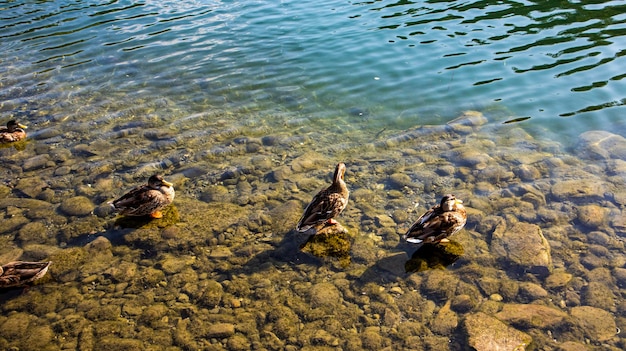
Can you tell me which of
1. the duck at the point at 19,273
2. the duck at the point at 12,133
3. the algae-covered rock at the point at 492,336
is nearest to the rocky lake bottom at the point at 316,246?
the algae-covered rock at the point at 492,336

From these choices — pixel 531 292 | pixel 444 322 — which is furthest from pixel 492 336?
pixel 531 292

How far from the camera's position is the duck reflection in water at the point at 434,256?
7.53 m

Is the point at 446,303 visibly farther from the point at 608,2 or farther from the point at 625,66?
the point at 608,2

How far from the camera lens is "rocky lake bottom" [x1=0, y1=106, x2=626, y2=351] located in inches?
255

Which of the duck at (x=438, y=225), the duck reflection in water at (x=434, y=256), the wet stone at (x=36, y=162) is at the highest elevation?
the wet stone at (x=36, y=162)

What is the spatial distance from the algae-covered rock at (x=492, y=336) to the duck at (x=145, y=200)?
5698 millimetres

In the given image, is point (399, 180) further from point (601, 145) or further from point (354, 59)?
point (354, 59)

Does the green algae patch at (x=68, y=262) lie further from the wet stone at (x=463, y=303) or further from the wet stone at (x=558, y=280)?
the wet stone at (x=558, y=280)

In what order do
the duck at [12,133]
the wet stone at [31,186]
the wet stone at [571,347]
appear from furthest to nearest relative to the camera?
the duck at [12,133] → the wet stone at [31,186] → the wet stone at [571,347]

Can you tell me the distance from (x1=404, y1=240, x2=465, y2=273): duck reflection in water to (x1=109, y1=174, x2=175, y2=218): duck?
464cm

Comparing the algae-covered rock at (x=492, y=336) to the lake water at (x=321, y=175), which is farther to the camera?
the lake water at (x=321, y=175)

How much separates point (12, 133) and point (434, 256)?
35.0 feet

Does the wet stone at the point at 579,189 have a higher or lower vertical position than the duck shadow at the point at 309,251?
lower

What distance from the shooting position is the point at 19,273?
23.3ft
